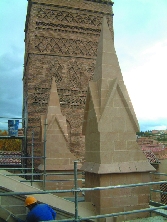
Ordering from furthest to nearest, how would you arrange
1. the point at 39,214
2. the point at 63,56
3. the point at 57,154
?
the point at 63,56
the point at 57,154
the point at 39,214

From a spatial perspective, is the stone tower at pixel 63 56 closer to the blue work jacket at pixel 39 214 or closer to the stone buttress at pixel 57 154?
the stone buttress at pixel 57 154

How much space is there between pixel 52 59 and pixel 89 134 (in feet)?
28.8

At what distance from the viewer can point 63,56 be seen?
13.1 m

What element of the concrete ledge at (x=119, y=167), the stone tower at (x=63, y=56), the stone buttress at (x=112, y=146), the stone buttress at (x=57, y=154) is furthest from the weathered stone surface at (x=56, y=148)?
the stone tower at (x=63, y=56)

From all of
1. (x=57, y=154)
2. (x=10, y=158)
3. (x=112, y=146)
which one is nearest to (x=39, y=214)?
(x=112, y=146)

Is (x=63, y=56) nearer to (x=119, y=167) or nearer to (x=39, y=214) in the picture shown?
(x=119, y=167)

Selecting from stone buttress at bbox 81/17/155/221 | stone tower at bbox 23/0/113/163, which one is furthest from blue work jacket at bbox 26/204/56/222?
Result: stone tower at bbox 23/0/113/163

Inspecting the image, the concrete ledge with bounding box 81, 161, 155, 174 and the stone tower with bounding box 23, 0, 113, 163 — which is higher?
the stone tower with bounding box 23, 0, 113, 163

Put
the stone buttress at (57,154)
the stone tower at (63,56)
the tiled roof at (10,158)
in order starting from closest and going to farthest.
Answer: the stone buttress at (57,154) → the tiled roof at (10,158) → the stone tower at (63,56)

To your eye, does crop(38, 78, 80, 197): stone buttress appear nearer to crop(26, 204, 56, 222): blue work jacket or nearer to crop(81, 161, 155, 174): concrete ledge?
crop(81, 161, 155, 174): concrete ledge

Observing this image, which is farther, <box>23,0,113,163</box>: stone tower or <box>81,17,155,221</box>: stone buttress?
<box>23,0,113,163</box>: stone tower

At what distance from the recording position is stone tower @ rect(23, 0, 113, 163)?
40.9ft

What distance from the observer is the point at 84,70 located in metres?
13.4

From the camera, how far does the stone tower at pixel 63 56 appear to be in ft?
40.9
